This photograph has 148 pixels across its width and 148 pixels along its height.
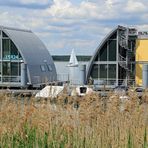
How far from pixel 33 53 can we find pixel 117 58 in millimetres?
10808

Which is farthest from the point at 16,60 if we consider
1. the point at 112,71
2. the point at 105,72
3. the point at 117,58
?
the point at 117,58

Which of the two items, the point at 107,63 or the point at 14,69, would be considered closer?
the point at 107,63

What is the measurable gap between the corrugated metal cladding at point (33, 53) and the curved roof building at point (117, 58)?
17.5ft

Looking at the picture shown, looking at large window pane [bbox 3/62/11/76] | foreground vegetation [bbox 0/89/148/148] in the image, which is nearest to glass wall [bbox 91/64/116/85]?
large window pane [bbox 3/62/11/76]

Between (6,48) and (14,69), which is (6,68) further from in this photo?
(6,48)

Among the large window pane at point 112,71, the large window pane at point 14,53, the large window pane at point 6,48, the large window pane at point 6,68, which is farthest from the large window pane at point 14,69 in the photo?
the large window pane at point 112,71

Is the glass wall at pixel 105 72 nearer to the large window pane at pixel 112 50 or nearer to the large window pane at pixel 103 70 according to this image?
the large window pane at pixel 103 70

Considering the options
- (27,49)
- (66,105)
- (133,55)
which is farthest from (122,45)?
(66,105)

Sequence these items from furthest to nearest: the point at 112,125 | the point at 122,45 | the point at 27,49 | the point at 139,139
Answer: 1. the point at 27,49
2. the point at 122,45
3. the point at 112,125
4. the point at 139,139

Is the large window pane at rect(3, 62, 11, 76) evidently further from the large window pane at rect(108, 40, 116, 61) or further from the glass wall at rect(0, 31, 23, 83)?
the large window pane at rect(108, 40, 116, 61)

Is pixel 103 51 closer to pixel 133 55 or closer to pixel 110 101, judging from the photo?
pixel 133 55

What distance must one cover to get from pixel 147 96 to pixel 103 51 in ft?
144

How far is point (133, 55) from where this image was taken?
4866 centimetres

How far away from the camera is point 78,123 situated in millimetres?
6520
